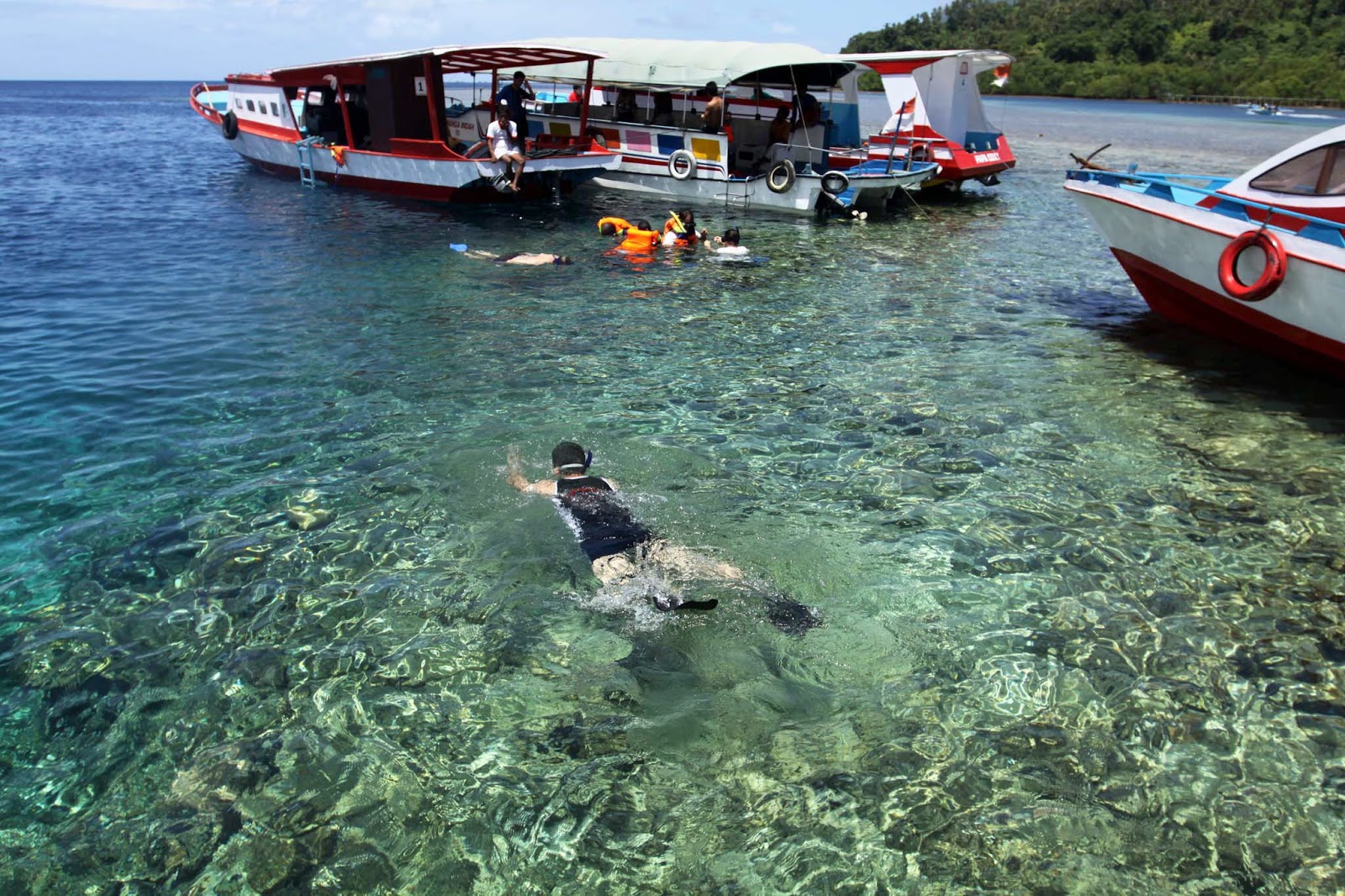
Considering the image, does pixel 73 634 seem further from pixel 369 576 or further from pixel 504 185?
pixel 504 185

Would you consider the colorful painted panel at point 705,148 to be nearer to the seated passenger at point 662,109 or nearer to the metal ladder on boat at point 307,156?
the seated passenger at point 662,109

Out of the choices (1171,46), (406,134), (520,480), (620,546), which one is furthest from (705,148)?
(1171,46)

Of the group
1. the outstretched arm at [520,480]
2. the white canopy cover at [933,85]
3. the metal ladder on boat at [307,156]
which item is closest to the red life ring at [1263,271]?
the outstretched arm at [520,480]

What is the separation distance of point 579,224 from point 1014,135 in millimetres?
A: 41857

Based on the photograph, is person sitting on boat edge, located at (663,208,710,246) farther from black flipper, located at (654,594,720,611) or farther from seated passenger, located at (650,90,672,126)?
black flipper, located at (654,594,720,611)

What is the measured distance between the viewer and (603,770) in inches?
171

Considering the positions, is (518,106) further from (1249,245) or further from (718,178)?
(1249,245)

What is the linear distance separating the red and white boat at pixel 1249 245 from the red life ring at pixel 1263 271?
1cm

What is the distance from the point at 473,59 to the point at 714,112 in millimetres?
6140

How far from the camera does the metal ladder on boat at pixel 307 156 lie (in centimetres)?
2352

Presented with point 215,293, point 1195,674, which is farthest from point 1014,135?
point 1195,674

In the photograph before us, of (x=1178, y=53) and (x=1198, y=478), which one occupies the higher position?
(x=1178, y=53)

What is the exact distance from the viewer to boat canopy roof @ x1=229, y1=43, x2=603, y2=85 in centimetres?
1817

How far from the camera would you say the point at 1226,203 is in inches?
408
